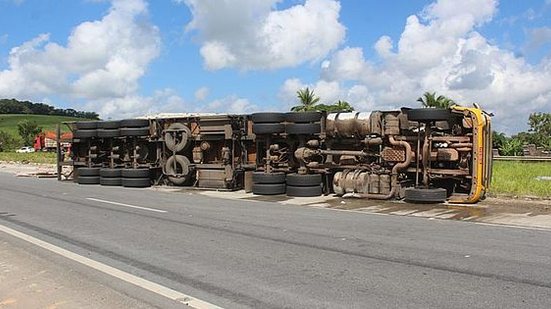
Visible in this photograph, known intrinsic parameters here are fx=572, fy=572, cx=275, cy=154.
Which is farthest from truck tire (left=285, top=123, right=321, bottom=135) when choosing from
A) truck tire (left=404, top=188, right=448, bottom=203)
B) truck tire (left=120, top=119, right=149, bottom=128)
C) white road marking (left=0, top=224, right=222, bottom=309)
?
white road marking (left=0, top=224, right=222, bottom=309)

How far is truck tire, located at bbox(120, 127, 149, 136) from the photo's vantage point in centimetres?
2130

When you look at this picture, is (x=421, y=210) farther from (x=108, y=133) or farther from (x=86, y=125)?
(x=86, y=125)

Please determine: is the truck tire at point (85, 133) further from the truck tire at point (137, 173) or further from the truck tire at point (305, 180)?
the truck tire at point (305, 180)

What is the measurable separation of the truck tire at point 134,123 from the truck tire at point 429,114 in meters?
10.9

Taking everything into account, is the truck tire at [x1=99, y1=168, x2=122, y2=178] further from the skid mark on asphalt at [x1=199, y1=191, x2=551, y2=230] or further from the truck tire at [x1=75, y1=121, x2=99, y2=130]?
the skid mark on asphalt at [x1=199, y1=191, x2=551, y2=230]

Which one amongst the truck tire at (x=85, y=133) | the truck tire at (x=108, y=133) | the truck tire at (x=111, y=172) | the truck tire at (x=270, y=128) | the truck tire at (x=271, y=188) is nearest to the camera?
the truck tire at (x=271, y=188)

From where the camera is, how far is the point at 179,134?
20578 mm

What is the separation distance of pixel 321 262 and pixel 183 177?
13.6 metres

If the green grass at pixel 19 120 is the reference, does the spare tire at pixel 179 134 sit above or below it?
below

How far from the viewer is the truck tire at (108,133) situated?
22.0 meters

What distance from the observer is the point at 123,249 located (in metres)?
8.65

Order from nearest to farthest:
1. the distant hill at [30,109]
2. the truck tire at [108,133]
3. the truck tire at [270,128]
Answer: the truck tire at [270,128], the truck tire at [108,133], the distant hill at [30,109]

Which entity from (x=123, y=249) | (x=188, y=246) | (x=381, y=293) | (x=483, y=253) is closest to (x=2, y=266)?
(x=123, y=249)

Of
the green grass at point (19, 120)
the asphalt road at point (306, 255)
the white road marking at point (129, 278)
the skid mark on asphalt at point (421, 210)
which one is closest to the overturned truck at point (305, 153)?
the skid mark on asphalt at point (421, 210)
